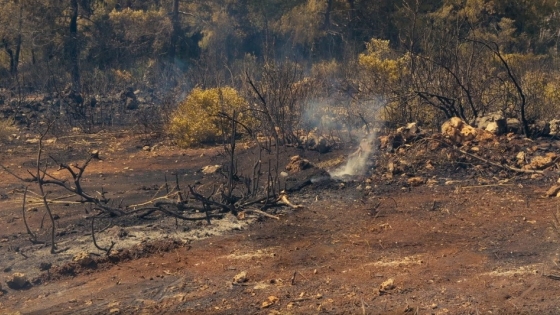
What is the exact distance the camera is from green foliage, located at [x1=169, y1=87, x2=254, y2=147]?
14.9 meters

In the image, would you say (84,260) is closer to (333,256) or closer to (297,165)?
(333,256)

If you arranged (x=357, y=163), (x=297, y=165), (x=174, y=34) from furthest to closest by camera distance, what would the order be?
1. (x=174, y=34)
2. (x=357, y=163)
3. (x=297, y=165)

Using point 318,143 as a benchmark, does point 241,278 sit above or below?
below

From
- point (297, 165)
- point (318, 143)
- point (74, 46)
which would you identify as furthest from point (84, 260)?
point (74, 46)

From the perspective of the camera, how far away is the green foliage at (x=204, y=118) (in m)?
14.9

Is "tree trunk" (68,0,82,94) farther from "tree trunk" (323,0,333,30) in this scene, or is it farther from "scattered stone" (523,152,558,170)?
"scattered stone" (523,152,558,170)

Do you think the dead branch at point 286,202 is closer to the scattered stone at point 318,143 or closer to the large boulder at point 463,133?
the large boulder at point 463,133

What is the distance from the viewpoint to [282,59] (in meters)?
26.8

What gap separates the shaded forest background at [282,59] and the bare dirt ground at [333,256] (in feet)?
10.6

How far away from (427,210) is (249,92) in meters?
7.06

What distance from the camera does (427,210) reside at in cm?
823

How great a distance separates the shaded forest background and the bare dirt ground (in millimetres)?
3238

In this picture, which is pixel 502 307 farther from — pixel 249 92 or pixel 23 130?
pixel 23 130

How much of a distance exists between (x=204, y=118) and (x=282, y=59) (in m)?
12.1
